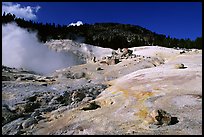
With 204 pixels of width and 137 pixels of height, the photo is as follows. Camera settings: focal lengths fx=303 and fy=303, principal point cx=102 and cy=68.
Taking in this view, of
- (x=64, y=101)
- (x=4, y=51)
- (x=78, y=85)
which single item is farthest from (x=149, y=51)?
(x=64, y=101)

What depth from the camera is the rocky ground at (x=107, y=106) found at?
37.0ft

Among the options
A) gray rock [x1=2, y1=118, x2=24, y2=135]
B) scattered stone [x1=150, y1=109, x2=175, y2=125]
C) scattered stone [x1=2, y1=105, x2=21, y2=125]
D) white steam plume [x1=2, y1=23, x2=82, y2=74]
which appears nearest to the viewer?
scattered stone [x1=150, y1=109, x2=175, y2=125]

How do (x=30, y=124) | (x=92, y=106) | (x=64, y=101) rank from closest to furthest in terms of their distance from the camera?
(x=30, y=124)
(x=92, y=106)
(x=64, y=101)

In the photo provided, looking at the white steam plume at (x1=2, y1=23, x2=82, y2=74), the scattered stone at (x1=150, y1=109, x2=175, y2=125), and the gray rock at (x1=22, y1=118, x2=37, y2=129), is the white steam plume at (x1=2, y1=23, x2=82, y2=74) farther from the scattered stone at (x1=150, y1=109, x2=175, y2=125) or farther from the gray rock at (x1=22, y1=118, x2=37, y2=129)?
the scattered stone at (x1=150, y1=109, x2=175, y2=125)

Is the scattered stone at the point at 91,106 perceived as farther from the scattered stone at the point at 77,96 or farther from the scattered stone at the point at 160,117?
the scattered stone at the point at 160,117

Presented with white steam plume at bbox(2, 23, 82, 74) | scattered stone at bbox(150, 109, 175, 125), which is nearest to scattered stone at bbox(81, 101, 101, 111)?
scattered stone at bbox(150, 109, 175, 125)

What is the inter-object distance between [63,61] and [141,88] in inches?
863

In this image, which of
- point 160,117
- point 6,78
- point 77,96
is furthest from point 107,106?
point 6,78

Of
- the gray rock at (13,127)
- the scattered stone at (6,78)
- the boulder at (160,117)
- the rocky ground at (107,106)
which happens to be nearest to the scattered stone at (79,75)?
the rocky ground at (107,106)

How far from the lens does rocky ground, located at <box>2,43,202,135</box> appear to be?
37.0ft

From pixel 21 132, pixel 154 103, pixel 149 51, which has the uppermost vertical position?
pixel 149 51

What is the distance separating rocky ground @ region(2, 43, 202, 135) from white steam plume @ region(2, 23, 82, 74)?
12.5 meters

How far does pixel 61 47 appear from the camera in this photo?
4078 cm

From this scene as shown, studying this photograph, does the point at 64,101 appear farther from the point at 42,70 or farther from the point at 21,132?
the point at 42,70
